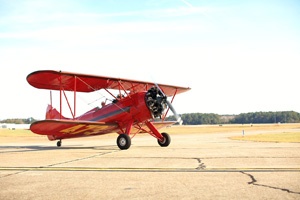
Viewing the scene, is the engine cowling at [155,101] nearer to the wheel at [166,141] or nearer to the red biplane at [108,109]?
the red biplane at [108,109]

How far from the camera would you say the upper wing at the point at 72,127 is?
1345 centimetres

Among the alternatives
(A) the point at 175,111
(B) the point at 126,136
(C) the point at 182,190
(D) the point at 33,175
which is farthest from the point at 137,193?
(A) the point at 175,111

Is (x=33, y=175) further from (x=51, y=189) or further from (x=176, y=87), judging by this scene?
(x=176, y=87)

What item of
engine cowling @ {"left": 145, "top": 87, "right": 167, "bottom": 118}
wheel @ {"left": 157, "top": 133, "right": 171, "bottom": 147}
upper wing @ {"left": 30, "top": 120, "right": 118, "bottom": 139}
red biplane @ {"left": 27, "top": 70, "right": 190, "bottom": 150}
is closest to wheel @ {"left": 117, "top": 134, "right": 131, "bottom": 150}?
red biplane @ {"left": 27, "top": 70, "right": 190, "bottom": 150}

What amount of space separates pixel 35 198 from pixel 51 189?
63 centimetres

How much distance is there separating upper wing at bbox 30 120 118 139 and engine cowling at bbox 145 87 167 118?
2.32 metres

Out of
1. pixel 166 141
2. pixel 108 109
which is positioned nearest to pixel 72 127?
pixel 108 109

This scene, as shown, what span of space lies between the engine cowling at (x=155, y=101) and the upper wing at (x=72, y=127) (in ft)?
7.62

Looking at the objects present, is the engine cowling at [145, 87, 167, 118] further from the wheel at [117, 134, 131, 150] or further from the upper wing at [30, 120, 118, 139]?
the upper wing at [30, 120, 118, 139]

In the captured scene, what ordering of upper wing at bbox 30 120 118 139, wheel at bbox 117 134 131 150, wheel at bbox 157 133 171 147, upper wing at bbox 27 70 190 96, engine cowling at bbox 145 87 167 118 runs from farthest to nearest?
wheel at bbox 157 133 171 147 → engine cowling at bbox 145 87 167 118 → upper wing at bbox 27 70 190 96 → wheel at bbox 117 134 131 150 → upper wing at bbox 30 120 118 139

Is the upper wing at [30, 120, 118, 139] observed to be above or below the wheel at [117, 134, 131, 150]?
above

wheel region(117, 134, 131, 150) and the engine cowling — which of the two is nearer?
wheel region(117, 134, 131, 150)

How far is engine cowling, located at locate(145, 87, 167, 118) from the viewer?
14.6 m

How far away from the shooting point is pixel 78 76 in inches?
578
